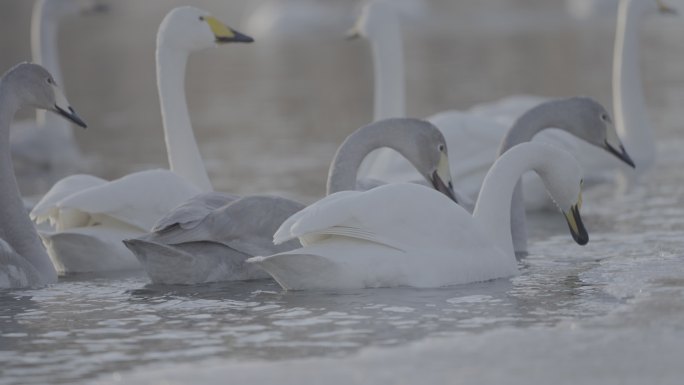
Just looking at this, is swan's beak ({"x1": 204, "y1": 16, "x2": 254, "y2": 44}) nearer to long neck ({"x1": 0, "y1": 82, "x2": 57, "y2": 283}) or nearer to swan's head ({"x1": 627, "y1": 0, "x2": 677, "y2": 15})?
long neck ({"x1": 0, "y1": 82, "x2": 57, "y2": 283})

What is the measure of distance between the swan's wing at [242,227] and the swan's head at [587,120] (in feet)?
6.12

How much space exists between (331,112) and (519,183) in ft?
38.9

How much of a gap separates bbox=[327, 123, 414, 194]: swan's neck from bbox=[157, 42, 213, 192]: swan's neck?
1.58 m

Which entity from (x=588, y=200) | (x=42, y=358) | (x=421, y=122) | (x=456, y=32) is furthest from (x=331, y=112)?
(x=456, y=32)

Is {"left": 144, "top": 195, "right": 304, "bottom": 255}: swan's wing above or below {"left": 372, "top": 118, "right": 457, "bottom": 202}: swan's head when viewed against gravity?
below

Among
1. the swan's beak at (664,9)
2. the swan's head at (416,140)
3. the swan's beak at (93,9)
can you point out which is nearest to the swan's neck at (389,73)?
the swan's beak at (664,9)

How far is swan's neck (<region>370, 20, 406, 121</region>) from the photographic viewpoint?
11609 millimetres

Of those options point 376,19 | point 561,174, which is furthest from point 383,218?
point 376,19

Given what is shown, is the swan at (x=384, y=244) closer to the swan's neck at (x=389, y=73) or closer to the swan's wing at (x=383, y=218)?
the swan's wing at (x=383, y=218)

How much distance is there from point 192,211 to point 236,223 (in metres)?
0.24

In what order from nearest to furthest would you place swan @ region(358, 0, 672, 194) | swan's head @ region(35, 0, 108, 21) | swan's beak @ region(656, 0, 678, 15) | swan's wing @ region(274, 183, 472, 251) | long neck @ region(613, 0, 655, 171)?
swan's wing @ region(274, 183, 472, 251) < swan @ region(358, 0, 672, 194) < long neck @ region(613, 0, 655, 171) < swan's beak @ region(656, 0, 678, 15) < swan's head @ region(35, 0, 108, 21)

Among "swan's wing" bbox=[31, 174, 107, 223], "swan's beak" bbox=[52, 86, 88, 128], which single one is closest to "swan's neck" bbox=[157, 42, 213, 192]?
"swan's wing" bbox=[31, 174, 107, 223]

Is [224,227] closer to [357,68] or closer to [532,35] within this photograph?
[357,68]

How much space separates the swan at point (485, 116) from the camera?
10672 millimetres
